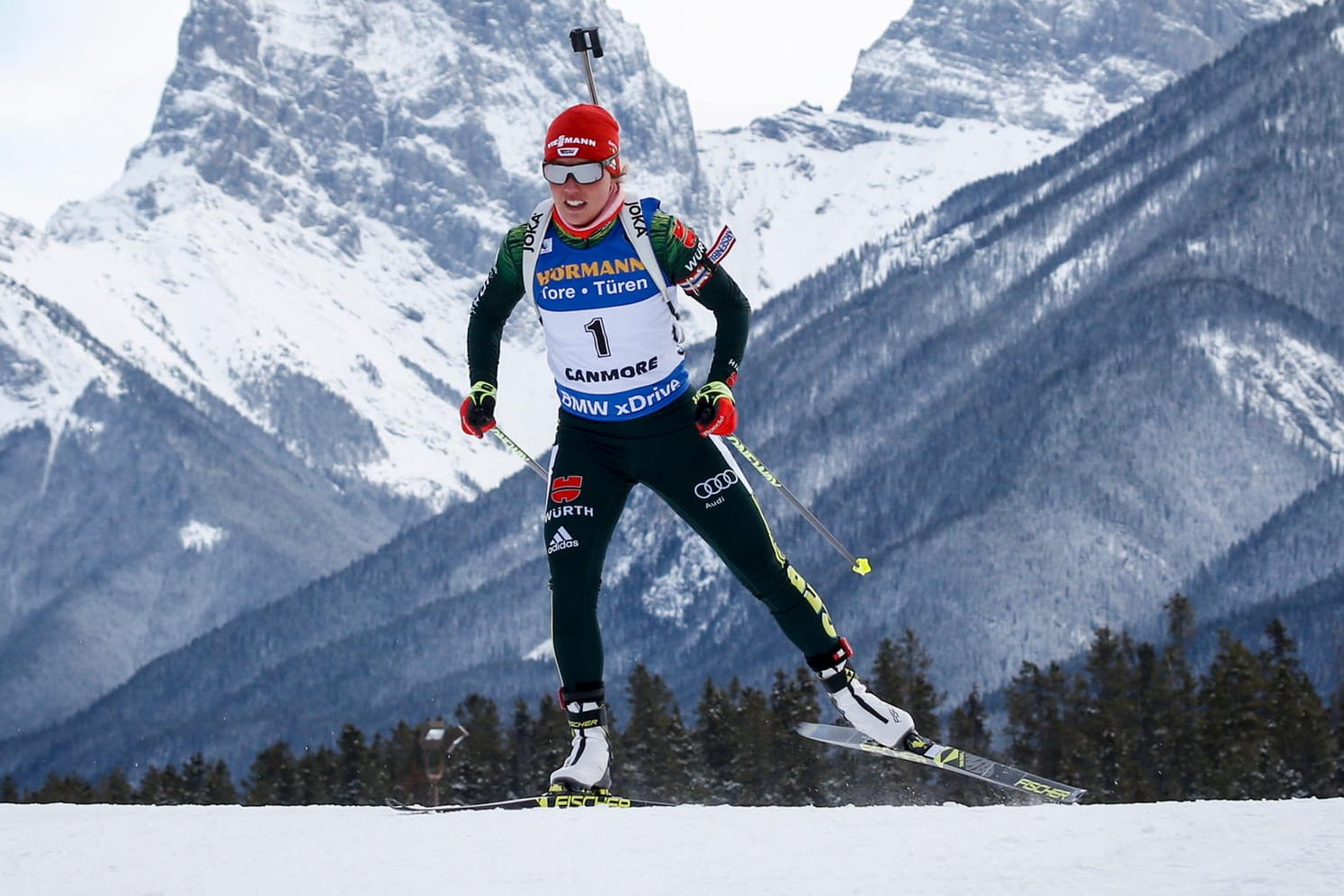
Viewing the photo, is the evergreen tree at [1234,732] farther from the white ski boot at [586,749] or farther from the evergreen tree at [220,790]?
the evergreen tree at [220,790]

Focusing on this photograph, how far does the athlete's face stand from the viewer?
9.07m

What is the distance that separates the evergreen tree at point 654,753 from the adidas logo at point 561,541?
44043mm

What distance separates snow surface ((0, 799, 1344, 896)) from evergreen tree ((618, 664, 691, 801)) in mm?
45056

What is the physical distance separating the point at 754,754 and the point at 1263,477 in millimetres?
145481

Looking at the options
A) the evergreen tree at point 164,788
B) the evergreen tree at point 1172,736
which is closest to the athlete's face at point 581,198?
the evergreen tree at point 1172,736

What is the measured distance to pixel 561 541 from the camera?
9164mm

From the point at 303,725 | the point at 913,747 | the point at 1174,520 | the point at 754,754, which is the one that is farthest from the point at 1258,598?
the point at 913,747

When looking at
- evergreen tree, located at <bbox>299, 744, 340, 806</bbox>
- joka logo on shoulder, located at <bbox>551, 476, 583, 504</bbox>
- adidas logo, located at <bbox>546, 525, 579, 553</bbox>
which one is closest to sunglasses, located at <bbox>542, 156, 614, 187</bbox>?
joka logo on shoulder, located at <bbox>551, 476, 583, 504</bbox>

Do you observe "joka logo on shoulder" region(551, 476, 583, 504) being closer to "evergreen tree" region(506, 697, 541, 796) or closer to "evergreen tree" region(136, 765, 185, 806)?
"evergreen tree" region(506, 697, 541, 796)

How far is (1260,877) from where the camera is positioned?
6.19 meters

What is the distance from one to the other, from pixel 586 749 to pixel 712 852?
2.39 m

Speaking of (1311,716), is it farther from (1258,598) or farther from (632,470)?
(1258,598)

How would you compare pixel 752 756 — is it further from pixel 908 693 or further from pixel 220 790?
pixel 220 790

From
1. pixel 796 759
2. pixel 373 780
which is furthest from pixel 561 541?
pixel 373 780
